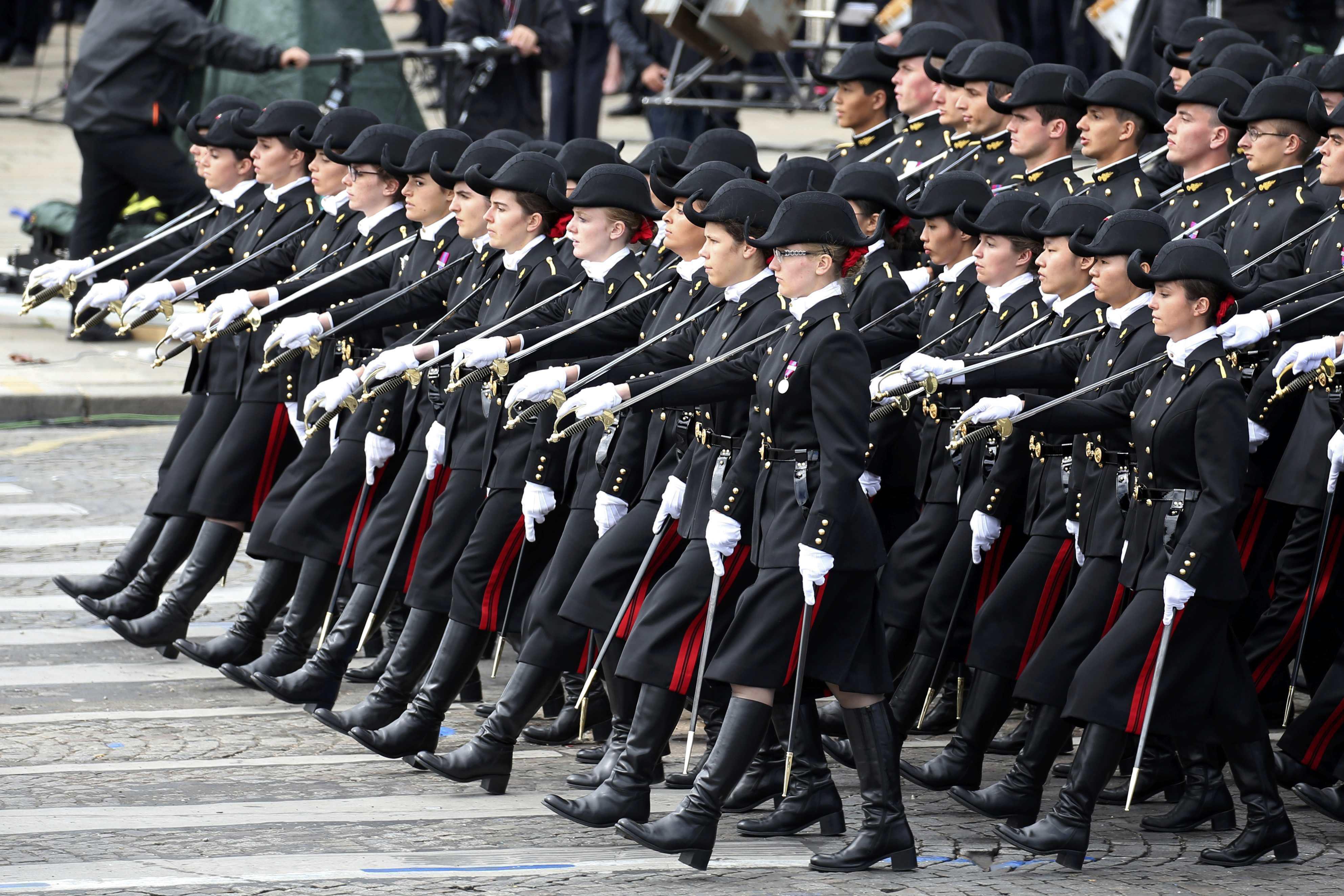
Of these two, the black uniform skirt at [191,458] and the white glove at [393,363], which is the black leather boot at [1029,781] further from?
the black uniform skirt at [191,458]

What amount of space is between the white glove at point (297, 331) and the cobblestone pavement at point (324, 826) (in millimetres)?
1355

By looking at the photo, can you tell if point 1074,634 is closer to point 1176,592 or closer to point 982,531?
point 1176,592

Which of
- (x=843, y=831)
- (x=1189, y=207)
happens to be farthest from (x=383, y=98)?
(x=843, y=831)

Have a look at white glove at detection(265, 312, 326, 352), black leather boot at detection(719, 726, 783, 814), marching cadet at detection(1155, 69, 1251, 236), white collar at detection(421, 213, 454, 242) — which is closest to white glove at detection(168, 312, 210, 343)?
white glove at detection(265, 312, 326, 352)

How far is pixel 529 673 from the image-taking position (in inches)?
287

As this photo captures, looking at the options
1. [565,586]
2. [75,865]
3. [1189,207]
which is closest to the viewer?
[75,865]

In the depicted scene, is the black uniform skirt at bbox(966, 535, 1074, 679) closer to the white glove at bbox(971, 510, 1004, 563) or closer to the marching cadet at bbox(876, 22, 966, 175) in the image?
the white glove at bbox(971, 510, 1004, 563)

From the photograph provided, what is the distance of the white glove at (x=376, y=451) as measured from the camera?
8.38m

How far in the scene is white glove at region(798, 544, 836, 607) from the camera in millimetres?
6391

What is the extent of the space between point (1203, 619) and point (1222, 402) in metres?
0.64

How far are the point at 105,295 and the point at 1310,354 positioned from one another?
489 centimetres

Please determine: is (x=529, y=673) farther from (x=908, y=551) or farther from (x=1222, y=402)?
(x=1222, y=402)

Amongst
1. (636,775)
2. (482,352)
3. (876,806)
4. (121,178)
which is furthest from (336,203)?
(121,178)

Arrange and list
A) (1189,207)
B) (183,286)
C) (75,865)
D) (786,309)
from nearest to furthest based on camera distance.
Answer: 1. (75,865)
2. (786,309)
3. (1189,207)
4. (183,286)
